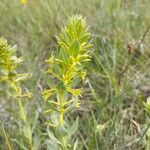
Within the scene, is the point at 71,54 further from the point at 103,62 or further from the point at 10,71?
the point at 103,62

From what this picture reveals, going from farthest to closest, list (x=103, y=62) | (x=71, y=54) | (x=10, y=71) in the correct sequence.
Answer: (x=103, y=62), (x=10, y=71), (x=71, y=54)

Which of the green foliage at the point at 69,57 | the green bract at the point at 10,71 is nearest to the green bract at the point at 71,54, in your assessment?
the green foliage at the point at 69,57

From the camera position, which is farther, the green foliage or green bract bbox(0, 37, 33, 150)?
green bract bbox(0, 37, 33, 150)

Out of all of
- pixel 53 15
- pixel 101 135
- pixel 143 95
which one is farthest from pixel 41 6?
pixel 101 135

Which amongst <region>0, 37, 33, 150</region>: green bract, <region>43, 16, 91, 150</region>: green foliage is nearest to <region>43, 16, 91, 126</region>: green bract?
<region>43, 16, 91, 150</region>: green foliage

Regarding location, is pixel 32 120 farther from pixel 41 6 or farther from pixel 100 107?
pixel 41 6

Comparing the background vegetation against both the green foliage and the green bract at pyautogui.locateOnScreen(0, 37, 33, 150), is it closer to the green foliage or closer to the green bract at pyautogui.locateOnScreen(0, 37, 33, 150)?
the green bract at pyautogui.locateOnScreen(0, 37, 33, 150)

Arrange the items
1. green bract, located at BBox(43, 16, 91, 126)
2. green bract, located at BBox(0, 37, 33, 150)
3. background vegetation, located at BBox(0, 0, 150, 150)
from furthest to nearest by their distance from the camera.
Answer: background vegetation, located at BBox(0, 0, 150, 150) → green bract, located at BBox(0, 37, 33, 150) → green bract, located at BBox(43, 16, 91, 126)

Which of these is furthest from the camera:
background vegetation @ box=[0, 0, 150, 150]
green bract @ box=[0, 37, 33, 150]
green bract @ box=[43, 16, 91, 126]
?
background vegetation @ box=[0, 0, 150, 150]

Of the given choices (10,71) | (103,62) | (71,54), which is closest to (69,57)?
(71,54)
